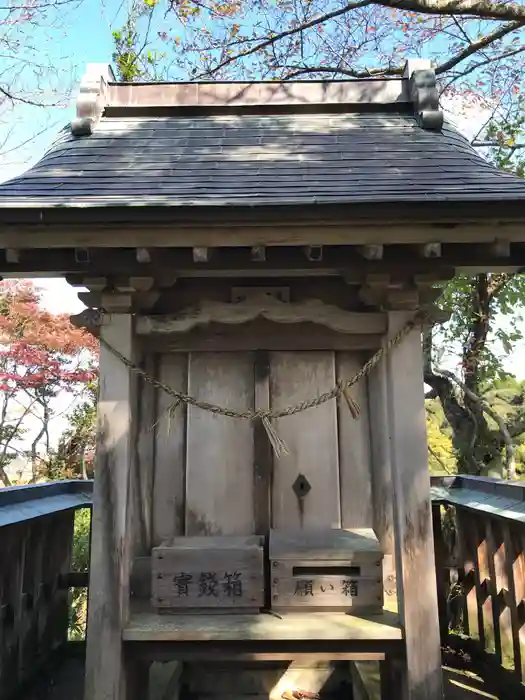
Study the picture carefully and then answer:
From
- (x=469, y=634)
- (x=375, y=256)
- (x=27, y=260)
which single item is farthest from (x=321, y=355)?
(x=469, y=634)

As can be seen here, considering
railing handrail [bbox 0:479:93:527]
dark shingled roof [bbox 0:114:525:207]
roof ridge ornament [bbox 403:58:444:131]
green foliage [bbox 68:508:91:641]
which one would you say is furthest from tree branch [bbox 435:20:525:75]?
A: green foliage [bbox 68:508:91:641]

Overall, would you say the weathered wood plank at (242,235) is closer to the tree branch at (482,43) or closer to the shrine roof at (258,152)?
the shrine roof at (258,152)

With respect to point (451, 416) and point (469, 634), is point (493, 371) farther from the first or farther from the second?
point (469, 634)

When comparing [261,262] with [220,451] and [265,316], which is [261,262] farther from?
[220,451]

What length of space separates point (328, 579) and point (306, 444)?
84cm

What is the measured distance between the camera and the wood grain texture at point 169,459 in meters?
3.53

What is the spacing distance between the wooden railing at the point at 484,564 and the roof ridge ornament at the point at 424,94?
2673 mm

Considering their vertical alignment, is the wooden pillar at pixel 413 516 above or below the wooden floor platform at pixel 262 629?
above

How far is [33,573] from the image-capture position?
381 cm

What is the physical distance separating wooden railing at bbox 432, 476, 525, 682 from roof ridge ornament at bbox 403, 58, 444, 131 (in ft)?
8.77

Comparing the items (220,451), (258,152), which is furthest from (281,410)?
(258,152)

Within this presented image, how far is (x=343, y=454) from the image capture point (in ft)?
11.8

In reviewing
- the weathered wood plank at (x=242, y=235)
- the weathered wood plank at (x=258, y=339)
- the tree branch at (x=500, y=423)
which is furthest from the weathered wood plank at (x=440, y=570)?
the tree branch at (x=500, y=423)

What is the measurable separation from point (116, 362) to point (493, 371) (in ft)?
22.1
